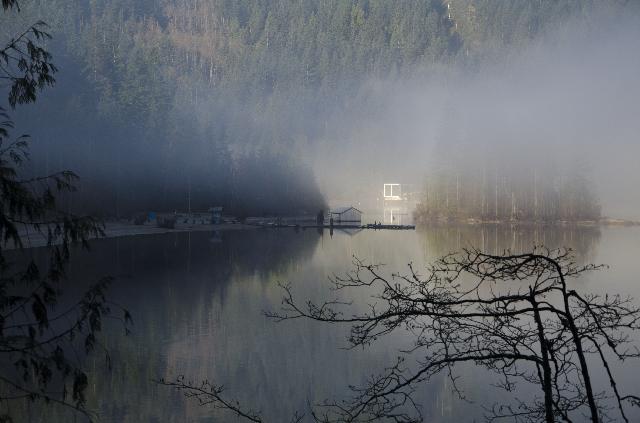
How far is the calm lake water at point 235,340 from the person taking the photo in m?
15.0

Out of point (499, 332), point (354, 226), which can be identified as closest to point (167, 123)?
point (354, 226)

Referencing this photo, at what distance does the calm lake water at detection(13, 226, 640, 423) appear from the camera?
15.0 meters

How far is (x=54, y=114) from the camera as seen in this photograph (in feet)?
209

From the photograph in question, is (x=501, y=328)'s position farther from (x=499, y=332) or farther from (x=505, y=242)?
(x=505, y=242)

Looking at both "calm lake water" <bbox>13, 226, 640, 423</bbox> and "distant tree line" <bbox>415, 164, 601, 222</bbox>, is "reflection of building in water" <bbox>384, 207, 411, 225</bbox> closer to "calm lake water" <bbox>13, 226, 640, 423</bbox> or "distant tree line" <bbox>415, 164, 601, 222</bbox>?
"distant tree line" <bbox>415, 164, 601, 222</bbox>

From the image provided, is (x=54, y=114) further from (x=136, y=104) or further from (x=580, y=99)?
(x=580, y=99)

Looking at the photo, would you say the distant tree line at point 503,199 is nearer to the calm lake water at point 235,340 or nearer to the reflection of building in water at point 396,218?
the reflection of building in water at point 396,218

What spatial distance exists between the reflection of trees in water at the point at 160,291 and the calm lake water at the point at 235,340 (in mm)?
36

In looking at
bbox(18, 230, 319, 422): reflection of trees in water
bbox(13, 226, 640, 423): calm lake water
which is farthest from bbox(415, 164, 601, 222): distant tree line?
bbox(13, 226, 640, 423): calm lake water

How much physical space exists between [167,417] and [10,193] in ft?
22.8

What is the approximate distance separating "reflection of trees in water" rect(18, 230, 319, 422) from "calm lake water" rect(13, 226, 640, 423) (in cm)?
4

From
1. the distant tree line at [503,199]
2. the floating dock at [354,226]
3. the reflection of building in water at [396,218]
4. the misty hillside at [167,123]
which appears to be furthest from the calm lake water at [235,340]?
the distant tree line at [503,199]

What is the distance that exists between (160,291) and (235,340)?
31.3 feet

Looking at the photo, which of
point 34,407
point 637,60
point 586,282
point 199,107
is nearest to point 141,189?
point 586,282
